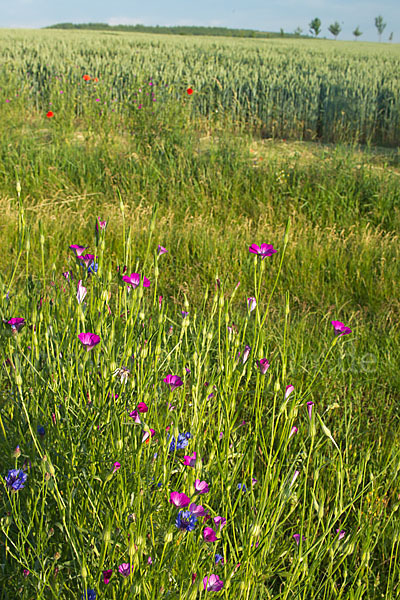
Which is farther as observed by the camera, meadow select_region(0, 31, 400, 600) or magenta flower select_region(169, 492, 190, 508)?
meadow select_region(0, 31, 400, 600)

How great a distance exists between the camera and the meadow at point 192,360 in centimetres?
115

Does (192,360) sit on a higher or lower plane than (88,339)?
lower

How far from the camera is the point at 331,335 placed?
8.74ft

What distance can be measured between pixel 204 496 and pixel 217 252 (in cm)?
233

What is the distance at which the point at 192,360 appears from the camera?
1956mm

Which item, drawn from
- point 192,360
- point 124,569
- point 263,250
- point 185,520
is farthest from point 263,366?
point 192,360

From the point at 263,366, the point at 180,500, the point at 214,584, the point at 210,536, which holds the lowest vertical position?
the point at 214,584

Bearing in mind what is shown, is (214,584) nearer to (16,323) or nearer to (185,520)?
(185,520)

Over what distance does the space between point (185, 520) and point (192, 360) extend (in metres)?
0.99

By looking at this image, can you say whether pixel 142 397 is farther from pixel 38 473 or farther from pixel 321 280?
pixel 321 280

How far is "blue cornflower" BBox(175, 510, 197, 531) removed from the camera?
3.19ft

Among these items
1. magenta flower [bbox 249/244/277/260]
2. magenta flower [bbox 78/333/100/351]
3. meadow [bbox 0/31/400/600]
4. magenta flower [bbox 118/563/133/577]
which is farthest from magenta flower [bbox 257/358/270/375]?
magenta flower [bbox 118/563/133/577]

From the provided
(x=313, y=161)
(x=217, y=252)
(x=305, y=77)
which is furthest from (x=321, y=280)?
(x=305, y=77)

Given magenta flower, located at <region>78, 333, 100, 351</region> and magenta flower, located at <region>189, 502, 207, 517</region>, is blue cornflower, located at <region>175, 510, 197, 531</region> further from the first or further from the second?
magenta flower, located at <region>78, 333, 100, 351</region>
